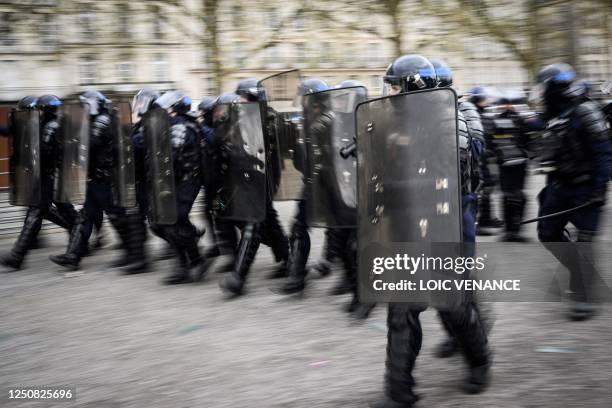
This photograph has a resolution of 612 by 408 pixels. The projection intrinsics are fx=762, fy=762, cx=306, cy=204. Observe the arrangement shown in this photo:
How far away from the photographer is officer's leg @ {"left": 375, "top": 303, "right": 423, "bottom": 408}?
3377mm

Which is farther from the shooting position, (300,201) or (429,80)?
(300,201)

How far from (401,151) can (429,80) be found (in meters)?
0.57

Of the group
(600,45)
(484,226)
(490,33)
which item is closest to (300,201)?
(484,226)

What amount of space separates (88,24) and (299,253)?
12.8m

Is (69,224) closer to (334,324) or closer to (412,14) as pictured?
(334,324)

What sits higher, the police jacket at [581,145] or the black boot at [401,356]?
the police jacket at [581,145]

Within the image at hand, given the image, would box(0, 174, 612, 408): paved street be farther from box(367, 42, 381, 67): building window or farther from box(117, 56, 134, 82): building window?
box(367, 42, 381, 67): building window

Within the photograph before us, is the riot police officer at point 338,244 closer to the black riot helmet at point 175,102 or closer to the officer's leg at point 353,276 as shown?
the officer's leg at point 353,276

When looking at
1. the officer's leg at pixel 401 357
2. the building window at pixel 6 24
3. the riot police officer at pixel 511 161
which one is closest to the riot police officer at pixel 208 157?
the riot police officer at pixel 511 161

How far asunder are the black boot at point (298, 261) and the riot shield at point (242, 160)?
312mm

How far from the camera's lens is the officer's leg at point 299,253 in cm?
593

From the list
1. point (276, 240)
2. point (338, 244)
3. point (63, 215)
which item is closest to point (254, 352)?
point (338, 244)

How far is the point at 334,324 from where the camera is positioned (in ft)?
16.7

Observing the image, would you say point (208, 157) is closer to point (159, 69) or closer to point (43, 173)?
point (43, 173)
